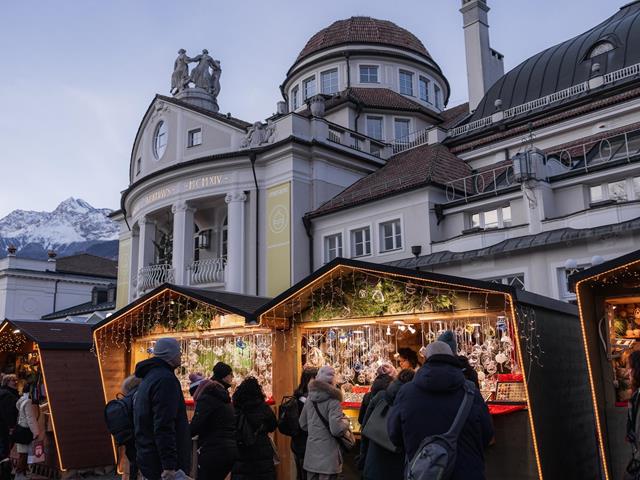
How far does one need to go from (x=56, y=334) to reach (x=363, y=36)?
26.1 meters

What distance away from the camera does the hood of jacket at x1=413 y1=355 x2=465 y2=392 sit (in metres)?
4.79

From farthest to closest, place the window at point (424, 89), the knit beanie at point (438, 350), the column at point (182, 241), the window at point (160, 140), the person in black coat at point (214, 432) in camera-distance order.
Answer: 1. the window at point (424, 89)
2. the window at point (160, 140)
3. the column at point (182, 241)
4. the person in black coat at point (214, 432)
5. the knit beanie at point (438, 350)

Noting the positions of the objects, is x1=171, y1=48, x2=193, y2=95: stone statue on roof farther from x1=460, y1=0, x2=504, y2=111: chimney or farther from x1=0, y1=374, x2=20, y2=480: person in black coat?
x1=0, y1=374, x2=20, y2=480: person in black coat

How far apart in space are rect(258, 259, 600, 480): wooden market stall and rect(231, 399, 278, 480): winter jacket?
279 centimetres

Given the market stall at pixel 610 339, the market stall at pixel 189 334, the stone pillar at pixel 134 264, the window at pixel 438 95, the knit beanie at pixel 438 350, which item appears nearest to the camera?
the knit beanie at pixel 438 350

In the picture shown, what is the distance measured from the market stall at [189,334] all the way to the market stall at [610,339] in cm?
547

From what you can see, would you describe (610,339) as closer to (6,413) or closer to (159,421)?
(159,421)

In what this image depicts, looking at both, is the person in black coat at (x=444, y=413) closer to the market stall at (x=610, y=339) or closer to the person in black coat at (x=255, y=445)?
the person in black coat at (x=255, y=445)

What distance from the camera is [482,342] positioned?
436 inches

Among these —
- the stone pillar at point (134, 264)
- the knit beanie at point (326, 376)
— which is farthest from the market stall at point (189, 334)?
the stone pillar at point (134, 264)

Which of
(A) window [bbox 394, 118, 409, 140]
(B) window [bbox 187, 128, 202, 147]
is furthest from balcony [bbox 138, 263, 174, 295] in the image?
(A) window [bbox 394, 118, 409, 140]

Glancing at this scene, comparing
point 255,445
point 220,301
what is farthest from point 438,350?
point 220,301

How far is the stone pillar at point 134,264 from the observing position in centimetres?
2928

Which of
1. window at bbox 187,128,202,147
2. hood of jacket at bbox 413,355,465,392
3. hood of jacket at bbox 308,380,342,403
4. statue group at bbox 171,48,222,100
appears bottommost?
hood of jacket at bbox 308,380,342,403
